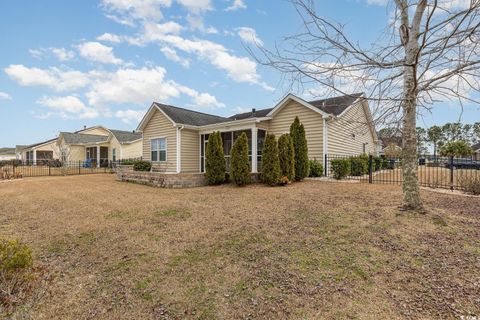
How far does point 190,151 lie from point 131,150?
1508 centimetres

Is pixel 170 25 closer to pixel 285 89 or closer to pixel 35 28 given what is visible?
pixel 35 28

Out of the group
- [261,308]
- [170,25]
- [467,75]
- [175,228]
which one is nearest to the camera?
[261,308]

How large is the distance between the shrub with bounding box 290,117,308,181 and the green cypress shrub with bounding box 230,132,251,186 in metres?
2.21

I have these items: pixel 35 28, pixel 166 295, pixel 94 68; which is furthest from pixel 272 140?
pixel 94 68

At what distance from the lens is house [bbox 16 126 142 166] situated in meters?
26.8

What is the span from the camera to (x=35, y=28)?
988 centimetres

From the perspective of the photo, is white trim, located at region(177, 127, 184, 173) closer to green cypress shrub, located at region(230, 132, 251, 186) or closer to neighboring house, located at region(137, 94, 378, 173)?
neighboring house, located at region(137, 94, 378, 173)

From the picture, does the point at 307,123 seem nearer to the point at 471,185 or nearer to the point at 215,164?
the point at 215,164

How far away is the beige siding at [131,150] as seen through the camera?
2653 centimetres

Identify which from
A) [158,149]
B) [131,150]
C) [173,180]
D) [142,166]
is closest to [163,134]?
[158,149]

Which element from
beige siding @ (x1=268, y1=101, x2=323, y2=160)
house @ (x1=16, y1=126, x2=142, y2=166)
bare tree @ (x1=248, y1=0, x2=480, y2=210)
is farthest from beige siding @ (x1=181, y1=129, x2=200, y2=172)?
house @ (x1=16, y1=126, x2=142, y2=166)

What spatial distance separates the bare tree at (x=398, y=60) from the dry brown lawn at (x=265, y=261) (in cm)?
163

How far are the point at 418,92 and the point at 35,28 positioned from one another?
13750 mm

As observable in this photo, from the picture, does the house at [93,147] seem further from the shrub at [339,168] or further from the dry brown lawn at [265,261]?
the shrub at [339,168]
